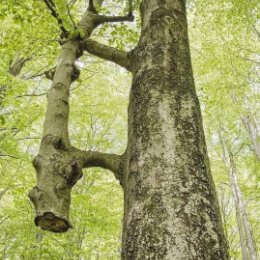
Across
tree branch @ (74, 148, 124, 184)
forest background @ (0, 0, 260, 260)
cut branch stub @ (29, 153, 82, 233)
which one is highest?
forest background @ (0, 0, 260, 260)

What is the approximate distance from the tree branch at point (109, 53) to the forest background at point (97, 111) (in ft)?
2.53

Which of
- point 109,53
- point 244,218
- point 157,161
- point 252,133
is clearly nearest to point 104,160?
point 157,161

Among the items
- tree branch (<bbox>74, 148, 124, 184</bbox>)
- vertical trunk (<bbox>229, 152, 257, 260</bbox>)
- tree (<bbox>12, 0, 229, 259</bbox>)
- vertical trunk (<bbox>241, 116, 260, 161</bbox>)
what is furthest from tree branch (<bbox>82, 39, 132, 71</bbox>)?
vertical trunk (<bbox>229, 152, 257, 260</bbox>)

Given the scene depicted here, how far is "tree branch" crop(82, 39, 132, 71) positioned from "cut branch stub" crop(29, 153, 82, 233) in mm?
841

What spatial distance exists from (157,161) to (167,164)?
0.18 feet

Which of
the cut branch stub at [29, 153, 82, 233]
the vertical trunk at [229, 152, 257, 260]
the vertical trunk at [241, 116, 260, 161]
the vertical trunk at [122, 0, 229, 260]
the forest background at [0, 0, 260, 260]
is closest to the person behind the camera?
the vertical trunk at [122, 0, 229, 260]

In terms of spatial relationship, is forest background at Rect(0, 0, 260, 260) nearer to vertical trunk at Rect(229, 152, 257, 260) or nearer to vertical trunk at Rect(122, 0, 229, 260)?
vertical trunk at Rect(229, 152, 257, 260)

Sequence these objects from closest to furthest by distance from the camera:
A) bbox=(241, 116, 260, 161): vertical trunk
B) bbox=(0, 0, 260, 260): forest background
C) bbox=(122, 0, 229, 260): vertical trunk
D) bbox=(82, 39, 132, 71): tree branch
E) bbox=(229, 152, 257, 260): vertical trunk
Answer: bbox=(122, 0, 229, 260): vertical trunk → bbox=(82, 39, 132, 71): tree branch → bbox=(0, 0, 260, 260): forest background → bbox=(229, 152, 257, 260): vertical trunk → bbox=(241, 116, 260, 161): vertical trunk

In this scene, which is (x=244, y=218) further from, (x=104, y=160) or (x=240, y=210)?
(x=104, y=160)

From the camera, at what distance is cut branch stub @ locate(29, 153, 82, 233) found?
1.81 meters

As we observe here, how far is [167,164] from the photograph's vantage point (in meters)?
1.37

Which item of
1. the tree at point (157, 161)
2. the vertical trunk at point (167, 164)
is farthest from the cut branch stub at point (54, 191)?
the vertical trunk at point (167, 164)

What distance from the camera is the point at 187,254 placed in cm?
108

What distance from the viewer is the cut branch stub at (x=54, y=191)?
71.1 inches
